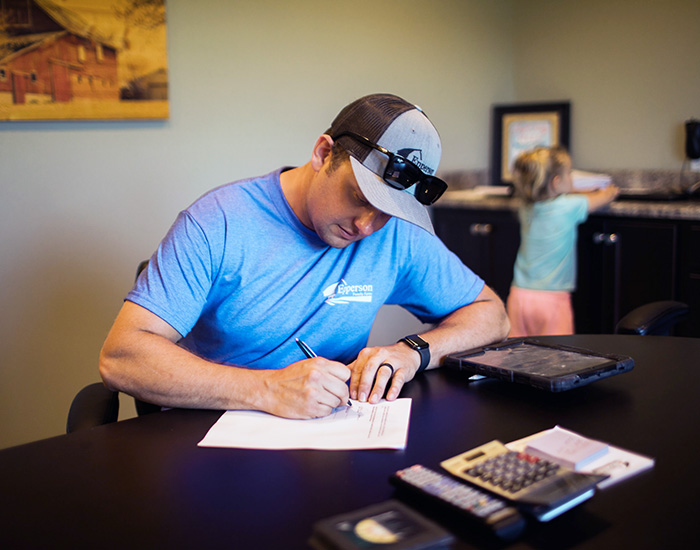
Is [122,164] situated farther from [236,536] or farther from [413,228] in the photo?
[236,536]

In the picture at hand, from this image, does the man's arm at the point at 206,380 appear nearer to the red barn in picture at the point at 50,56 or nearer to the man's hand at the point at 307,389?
the man's hand at the point at 307,389

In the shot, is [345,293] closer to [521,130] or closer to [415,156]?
[415,156]

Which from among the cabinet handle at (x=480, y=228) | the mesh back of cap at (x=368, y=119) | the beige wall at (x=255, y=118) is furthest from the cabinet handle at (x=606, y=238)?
the mesh back of cap at (x=368, y=119)

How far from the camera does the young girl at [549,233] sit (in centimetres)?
293

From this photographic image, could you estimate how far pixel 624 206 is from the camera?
2.92 metres

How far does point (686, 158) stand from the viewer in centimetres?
323

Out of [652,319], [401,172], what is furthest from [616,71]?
[401,172]

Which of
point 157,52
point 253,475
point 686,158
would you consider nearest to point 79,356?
point 157,52

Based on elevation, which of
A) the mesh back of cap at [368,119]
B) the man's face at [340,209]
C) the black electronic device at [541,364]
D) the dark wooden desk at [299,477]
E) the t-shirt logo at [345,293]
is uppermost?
the mesh back of cap at [368,119]

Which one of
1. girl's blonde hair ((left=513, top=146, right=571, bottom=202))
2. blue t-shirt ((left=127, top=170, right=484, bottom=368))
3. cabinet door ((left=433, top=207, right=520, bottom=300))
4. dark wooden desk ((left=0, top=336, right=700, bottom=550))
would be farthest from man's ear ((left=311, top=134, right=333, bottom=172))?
cabinet door ((left=433, top=207, right=520, bottom=300))

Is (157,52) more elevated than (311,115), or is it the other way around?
(157,52)

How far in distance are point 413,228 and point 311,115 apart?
1600 millimetres

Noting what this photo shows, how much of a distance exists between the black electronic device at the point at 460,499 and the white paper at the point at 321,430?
0.13 m

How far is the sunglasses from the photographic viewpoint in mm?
1260
